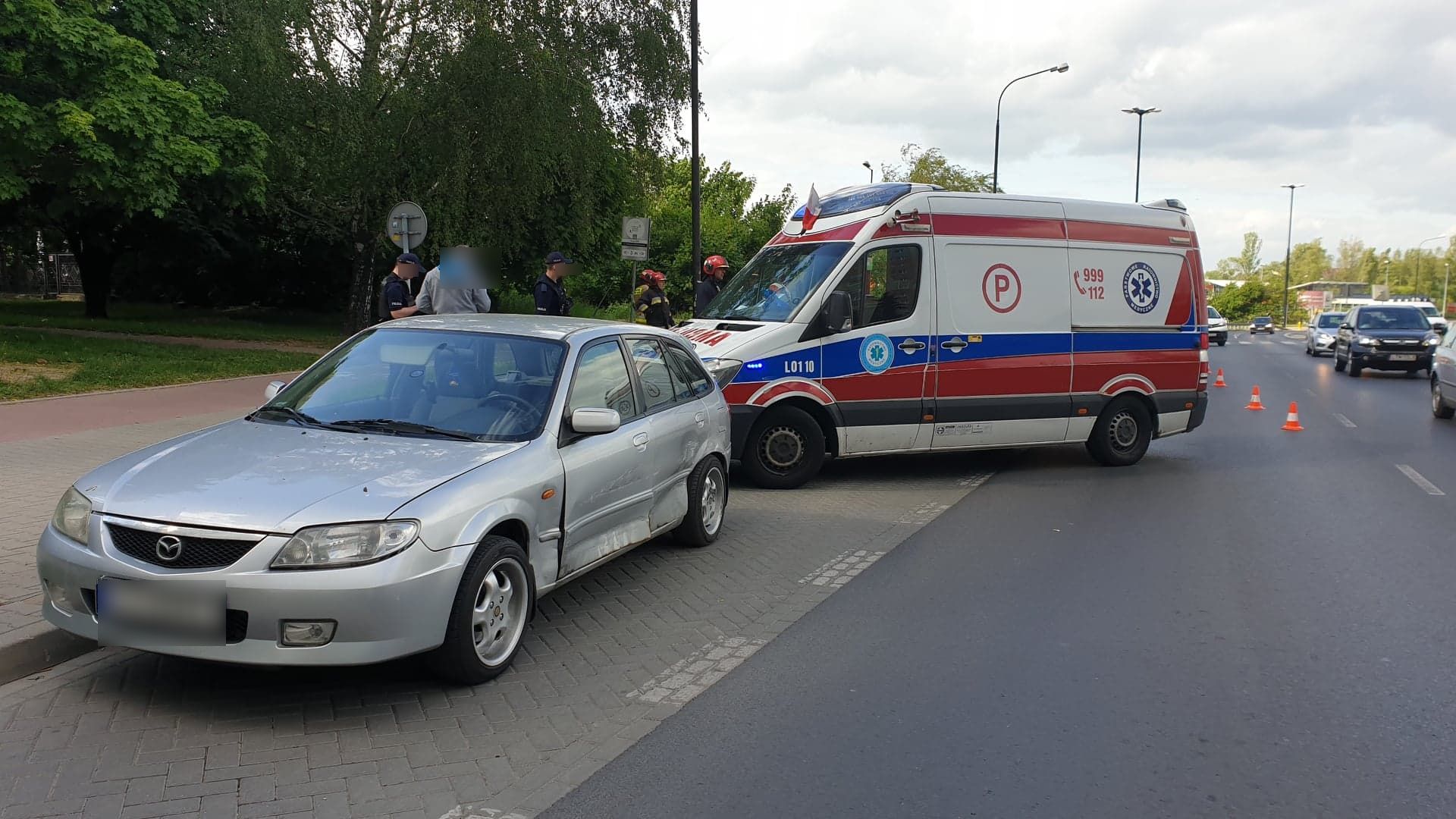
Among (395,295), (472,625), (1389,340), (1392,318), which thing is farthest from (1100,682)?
(1392,318)

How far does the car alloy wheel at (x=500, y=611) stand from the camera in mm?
4793

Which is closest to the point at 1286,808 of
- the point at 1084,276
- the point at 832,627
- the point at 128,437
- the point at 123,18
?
the point at 832,627

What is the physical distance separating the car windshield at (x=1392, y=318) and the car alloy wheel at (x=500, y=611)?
2714cm

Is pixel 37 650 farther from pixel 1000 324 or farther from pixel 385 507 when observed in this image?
pixel 1000 324

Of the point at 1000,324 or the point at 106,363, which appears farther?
the point at 106,363

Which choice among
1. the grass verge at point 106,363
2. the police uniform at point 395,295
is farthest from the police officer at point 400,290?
the grass verge at point 106,363

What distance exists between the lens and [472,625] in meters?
4.67

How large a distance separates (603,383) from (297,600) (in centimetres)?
236

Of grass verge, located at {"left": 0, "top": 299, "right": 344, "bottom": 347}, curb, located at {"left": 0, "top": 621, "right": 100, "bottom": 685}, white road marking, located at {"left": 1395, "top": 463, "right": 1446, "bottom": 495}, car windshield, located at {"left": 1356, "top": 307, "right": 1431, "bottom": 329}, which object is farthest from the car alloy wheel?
car windshield, located at {"left": 1356, "top": 307, "right": 1431, "bottom": 329}

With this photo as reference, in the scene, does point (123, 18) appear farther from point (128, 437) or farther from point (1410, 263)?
point (1410, 263)

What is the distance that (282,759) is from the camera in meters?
4.03

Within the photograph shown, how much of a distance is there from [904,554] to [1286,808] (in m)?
3.79

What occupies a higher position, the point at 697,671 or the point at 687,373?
the point at 687,373

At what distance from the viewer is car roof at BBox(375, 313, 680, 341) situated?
20.1ft
